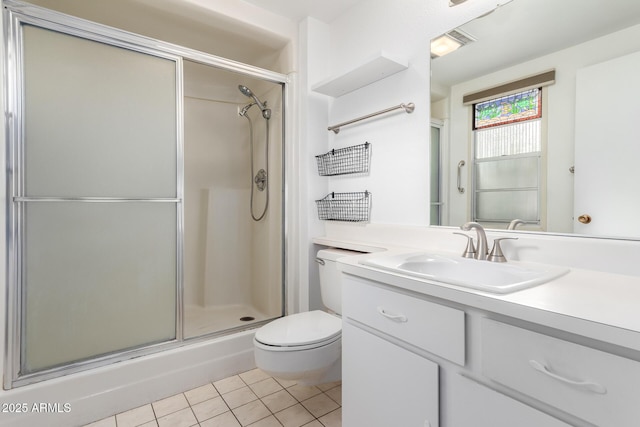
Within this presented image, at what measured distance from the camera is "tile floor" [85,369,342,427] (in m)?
1.44

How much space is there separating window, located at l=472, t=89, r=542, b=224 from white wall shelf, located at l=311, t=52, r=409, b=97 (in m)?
0.51

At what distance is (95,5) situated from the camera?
187 centimetres

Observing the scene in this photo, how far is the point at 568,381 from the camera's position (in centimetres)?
62

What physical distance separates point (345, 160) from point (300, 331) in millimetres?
1121

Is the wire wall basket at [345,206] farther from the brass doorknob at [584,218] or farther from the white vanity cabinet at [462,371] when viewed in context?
the brass doorknob at [584,218]

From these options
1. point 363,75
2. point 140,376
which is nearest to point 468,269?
point 363,75

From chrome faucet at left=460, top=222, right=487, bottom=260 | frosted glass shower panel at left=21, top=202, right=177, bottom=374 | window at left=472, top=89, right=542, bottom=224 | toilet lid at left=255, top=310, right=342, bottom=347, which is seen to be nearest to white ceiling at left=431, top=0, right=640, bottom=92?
window at left=472, top=89, right=542, bottom=224

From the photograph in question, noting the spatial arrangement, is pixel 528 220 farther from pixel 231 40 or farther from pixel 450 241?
pixel 231 40

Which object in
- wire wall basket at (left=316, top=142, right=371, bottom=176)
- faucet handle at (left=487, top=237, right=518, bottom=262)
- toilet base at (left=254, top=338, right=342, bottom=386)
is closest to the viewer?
faucet handle at (left=487, top=237, right=518, bottom=262)

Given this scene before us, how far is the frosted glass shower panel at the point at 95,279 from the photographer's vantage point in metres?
1.39

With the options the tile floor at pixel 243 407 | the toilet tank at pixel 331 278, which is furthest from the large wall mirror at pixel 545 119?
the tile floor at pixel 243 407

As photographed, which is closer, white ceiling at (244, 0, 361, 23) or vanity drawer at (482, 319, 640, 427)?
vanity drawer at (482, 319, 640, 427)

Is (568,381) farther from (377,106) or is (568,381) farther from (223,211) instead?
(223,211)

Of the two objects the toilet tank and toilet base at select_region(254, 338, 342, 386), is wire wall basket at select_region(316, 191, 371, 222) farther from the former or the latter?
toilet base at select_region(254, 338, 342, 386)
